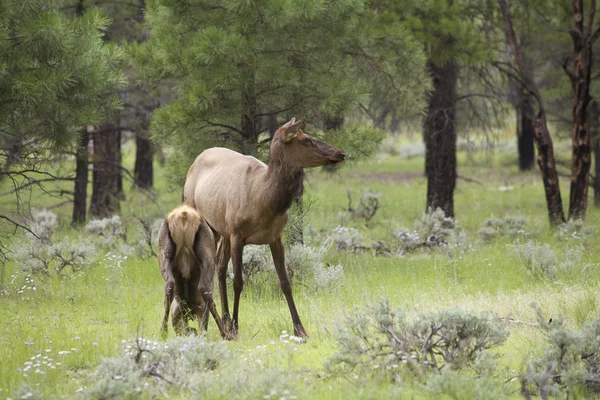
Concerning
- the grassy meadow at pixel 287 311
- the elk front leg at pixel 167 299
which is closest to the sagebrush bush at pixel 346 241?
the grassy meadow at pixel 287 311

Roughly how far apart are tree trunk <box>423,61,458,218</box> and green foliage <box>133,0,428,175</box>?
4.38m

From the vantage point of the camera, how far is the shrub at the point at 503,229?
1481cm

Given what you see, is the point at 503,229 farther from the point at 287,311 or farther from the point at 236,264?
the point at 236,264

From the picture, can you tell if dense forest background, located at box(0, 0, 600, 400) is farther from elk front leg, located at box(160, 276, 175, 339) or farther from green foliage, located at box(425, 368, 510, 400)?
elk front leg, located at box(160, 276, 175, 339)

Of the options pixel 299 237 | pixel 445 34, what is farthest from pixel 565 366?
pixel 445 34

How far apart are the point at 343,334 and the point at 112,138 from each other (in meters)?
13.1

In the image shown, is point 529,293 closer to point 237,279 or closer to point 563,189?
point 237,279

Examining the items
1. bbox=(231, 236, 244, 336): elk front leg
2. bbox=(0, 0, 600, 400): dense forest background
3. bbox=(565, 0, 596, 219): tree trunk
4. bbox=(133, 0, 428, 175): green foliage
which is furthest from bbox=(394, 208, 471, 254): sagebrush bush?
bbox=(231, 236, 244, 336): elk front leg

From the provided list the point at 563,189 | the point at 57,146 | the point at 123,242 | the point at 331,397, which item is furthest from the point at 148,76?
the point at 563,189

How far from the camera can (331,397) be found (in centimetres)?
616

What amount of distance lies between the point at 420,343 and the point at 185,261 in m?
2.41

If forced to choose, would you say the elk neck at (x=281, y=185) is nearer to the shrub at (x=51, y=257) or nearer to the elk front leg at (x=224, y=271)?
the elk front leg at (x=224, y=271)

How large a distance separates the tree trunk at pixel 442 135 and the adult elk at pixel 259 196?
27.2 ft

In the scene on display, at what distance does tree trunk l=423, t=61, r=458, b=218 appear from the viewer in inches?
656
